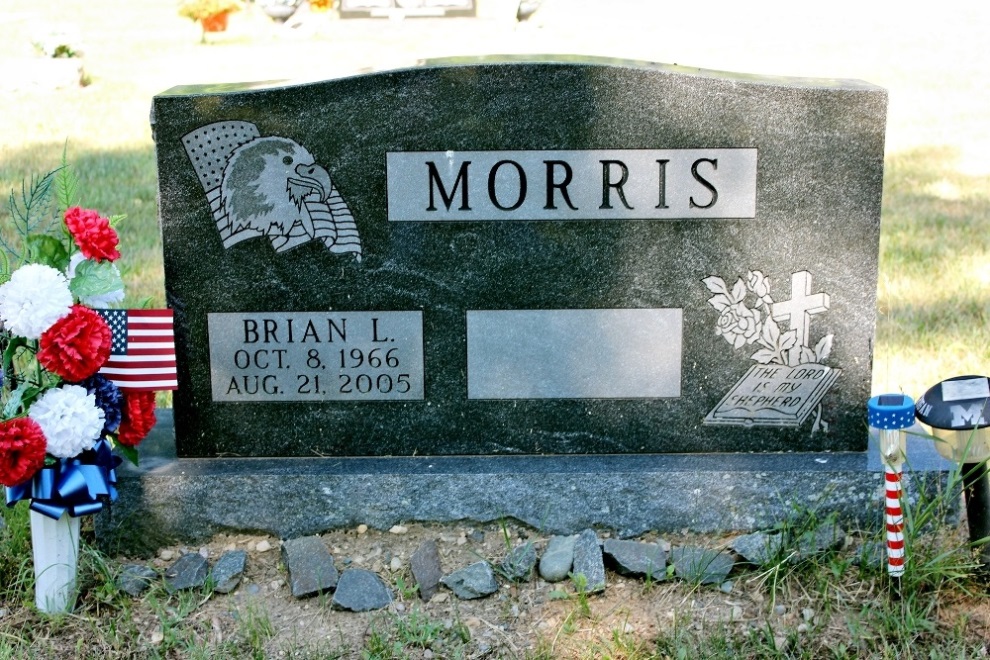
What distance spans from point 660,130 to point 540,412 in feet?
2.83

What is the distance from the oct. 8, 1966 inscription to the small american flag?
0.64 ft

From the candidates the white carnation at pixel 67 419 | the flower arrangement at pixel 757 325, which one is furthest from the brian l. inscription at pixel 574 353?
the white carnation at pixel 67 419

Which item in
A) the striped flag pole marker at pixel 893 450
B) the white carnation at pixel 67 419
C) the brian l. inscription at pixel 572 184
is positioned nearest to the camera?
the striped flag pole marker at pixel 893 450

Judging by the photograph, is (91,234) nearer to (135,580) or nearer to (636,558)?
(135,580)

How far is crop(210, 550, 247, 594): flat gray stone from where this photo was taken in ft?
10.1

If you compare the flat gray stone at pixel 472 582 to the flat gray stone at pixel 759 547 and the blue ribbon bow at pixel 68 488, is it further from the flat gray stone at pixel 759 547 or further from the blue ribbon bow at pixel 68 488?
the blue ribbon bow at pixel 68 488

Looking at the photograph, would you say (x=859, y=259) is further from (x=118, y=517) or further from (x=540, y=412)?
(x=118, y=517)

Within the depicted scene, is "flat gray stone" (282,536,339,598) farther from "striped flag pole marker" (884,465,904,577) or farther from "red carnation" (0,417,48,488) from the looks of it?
"striped flag pole marker" (884,465,904,577)

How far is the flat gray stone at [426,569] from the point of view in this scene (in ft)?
10.0

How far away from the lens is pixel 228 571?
312 cm

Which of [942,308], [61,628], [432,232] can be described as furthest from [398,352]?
[942,308]

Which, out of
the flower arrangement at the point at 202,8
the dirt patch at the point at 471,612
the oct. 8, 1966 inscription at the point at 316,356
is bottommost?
the dirt patch at the point at 471,612

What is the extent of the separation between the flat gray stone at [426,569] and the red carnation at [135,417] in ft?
2.62

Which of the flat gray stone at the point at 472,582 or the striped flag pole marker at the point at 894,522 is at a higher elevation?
the striped flag pole marker at the point at 894,522
